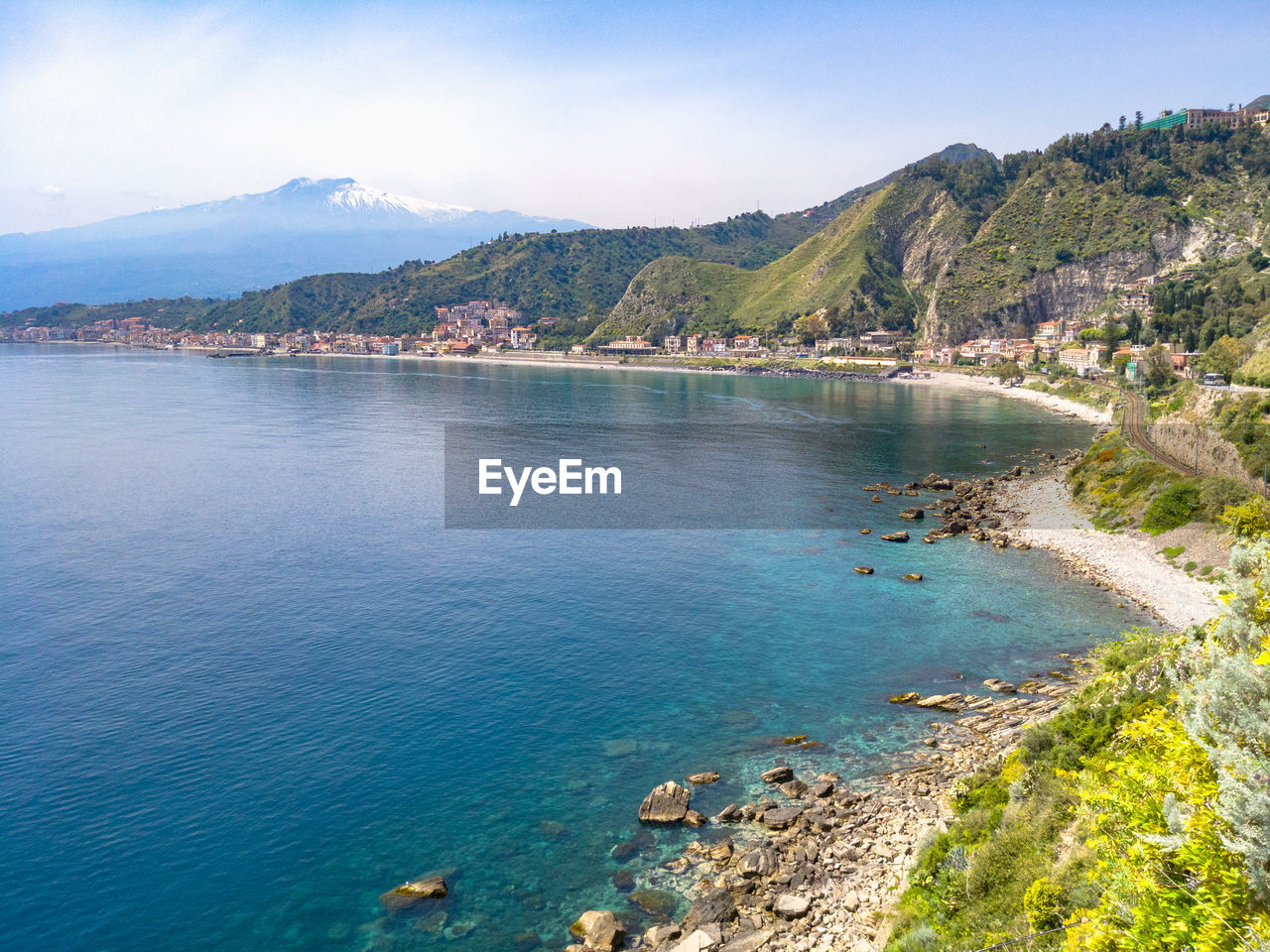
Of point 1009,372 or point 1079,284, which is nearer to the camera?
point 1009,372

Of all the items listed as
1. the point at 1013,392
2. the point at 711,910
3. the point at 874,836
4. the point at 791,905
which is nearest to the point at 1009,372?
the point at 1013,392

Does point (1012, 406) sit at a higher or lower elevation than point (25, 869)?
higher

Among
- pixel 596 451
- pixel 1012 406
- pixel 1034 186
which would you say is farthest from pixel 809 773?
pixel 1034 186

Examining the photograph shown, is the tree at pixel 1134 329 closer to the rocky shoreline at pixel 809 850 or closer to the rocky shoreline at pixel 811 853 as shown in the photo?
the rocky shoreline at pixel 809 850

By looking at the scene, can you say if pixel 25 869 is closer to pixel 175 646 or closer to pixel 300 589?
pixel 175 646

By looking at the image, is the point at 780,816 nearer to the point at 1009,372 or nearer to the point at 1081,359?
the point at 1081,359

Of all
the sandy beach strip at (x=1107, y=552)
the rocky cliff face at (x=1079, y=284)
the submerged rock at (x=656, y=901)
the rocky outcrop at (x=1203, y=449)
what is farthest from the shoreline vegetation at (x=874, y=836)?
the rocky cliff face at (x=1079, y=284)

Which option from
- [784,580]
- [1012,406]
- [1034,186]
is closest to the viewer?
[784,580]

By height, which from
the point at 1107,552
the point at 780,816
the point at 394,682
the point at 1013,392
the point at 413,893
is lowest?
the point at 413,893
